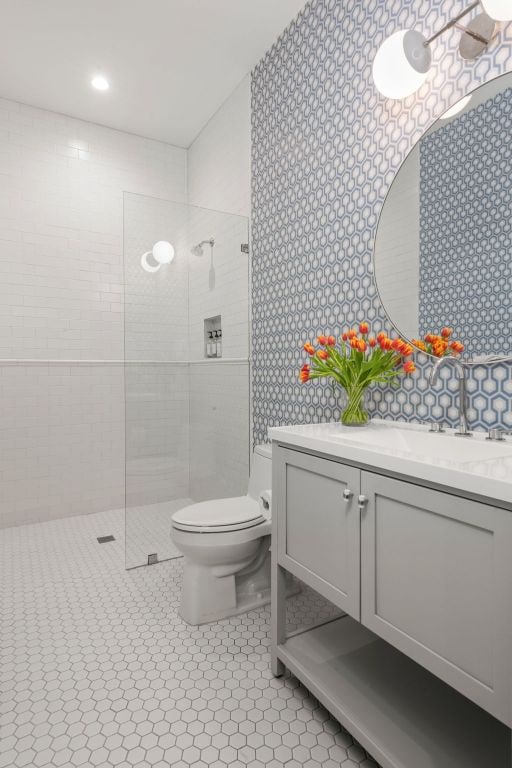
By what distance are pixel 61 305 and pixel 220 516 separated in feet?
7.09

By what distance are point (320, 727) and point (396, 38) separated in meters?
2.27

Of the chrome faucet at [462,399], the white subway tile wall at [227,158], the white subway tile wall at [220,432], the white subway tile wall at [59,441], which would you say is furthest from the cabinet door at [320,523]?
the white subway tile wall at [59,441]

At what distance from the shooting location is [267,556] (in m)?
2.15

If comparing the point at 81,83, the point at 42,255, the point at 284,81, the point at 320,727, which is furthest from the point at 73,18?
the point at 320,727

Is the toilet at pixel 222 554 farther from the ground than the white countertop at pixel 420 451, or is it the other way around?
the white countertop at pixel 420 451

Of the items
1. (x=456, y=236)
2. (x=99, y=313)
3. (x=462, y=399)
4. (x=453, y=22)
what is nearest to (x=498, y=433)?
(x=462, y=399)

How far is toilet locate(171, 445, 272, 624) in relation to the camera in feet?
6.22

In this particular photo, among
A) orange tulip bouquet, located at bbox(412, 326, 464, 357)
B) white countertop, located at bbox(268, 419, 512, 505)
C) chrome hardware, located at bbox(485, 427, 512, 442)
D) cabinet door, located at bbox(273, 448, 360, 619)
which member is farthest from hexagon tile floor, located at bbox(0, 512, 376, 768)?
orange tulip bouquet, located at bbox(412, 326, 464, 357)

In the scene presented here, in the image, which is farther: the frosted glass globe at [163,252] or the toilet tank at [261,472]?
the frosted glass globe at [163,252]

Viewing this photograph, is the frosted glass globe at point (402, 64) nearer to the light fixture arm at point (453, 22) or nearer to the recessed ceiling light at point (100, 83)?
the light fixture arm at point (453, 22)

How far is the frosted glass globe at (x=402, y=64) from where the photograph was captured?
1.46 metres

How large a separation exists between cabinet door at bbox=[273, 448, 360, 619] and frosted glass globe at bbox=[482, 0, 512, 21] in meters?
1.34

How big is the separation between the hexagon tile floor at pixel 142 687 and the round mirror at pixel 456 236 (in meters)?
1.30

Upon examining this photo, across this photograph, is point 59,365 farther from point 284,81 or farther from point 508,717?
point 508,717
